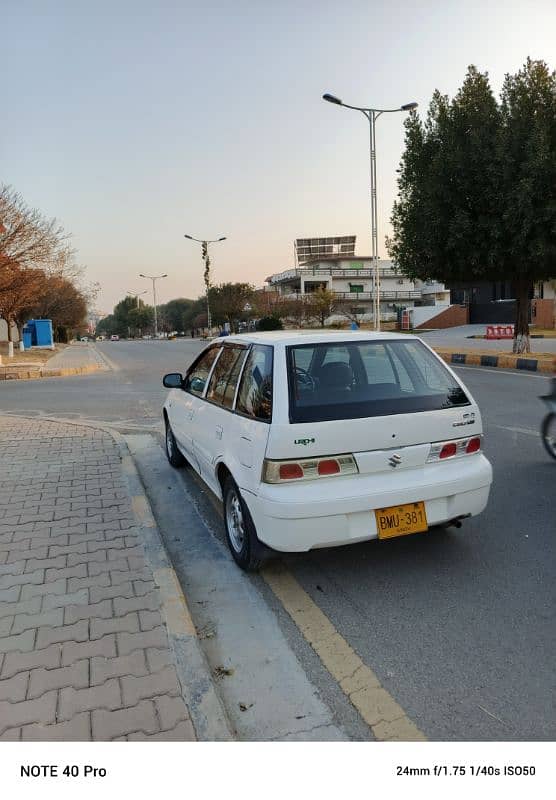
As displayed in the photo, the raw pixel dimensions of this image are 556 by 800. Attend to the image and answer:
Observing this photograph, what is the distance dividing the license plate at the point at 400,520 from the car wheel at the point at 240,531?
75cm

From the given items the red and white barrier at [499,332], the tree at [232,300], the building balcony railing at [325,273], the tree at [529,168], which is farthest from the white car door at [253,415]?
the building balcony railing at [325,273]

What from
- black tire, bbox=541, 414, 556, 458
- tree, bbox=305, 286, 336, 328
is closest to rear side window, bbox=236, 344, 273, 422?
black tire, bbox=541, 414, 556, 458

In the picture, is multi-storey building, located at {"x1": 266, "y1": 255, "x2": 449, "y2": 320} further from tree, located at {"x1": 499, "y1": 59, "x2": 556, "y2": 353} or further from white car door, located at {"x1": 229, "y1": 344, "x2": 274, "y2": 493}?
white car door, located at {"x1": 229, "y1": 344, "x2": 274, "y2": 493}

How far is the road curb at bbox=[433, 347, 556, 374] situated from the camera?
49.5ft

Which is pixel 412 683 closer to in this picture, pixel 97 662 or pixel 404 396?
pixel 97 662

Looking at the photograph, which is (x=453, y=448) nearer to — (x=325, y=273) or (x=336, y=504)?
(x=336, y=504)

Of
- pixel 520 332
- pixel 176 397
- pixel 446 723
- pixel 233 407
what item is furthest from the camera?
pixel 520 332

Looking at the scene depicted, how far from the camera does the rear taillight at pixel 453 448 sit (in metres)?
3.61

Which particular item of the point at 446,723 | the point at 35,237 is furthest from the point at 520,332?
the point at 35,237

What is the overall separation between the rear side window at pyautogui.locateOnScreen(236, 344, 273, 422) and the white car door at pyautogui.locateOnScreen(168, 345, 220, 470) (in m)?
0.94

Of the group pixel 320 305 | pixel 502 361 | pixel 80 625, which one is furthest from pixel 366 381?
pixel 320 305

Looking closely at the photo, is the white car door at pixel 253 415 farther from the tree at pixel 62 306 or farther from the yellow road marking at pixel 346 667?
the tree at pixel 62 306

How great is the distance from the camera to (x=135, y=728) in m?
2.29
